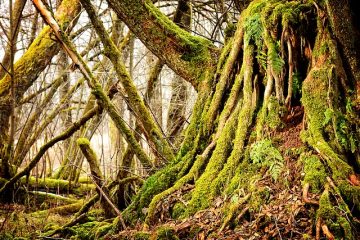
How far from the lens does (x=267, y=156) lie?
355 centimetres

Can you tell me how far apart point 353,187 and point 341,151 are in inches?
A: 15.4

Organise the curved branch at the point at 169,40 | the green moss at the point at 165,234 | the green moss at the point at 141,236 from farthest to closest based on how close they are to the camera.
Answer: the curved branch at the point at 169,40, the green moss at the point at 141,236, the green moss at the point at 165,234

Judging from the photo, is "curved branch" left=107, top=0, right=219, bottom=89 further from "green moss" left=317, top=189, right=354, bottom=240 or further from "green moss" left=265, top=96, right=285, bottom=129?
"green moss" left=317, top=189, right=354, bottom=240

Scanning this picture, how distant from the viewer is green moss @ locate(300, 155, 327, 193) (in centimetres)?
312

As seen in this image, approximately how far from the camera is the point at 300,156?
11.2ft

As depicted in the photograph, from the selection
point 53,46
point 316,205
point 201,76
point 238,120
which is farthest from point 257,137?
point 53,46

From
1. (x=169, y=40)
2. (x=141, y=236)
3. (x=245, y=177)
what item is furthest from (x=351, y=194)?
(x=169, y=40)

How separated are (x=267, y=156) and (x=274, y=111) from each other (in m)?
0.47

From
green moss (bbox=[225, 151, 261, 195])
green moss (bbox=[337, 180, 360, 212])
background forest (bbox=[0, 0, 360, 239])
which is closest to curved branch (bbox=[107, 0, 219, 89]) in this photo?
background forest (bbox=[0, 0, 360, 239])

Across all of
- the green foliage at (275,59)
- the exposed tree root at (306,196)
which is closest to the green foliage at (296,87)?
the green foliage at (275,59)

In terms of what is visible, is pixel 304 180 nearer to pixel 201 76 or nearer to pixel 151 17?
pixel 201 76

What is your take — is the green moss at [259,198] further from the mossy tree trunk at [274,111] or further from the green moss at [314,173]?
the green moss at [314,173]

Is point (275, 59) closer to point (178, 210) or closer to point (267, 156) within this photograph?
point (267, 156)

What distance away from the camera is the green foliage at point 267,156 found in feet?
11.3
